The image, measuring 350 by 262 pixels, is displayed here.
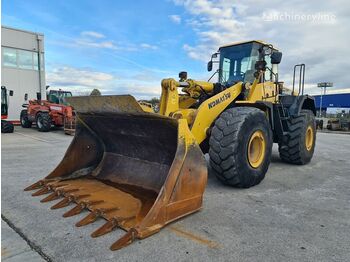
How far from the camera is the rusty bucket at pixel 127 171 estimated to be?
3229mm

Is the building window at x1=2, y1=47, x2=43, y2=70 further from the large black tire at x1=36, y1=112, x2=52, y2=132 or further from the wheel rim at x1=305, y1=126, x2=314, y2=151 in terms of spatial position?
the wheel rim at x1=305, y1=126, x2=314, y2=151

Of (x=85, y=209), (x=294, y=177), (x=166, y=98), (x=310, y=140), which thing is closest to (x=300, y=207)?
(x=294, y=177)

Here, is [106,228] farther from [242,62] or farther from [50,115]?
[50,115]

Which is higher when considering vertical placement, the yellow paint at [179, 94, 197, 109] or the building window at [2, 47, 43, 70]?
the building window at [2, 47, 43, 70]

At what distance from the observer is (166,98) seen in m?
4.64

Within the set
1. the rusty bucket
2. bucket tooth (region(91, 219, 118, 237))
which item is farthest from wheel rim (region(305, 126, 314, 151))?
bucket tooth (region(91, 219, 118, 237))

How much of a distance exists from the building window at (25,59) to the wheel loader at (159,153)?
61.2 ft

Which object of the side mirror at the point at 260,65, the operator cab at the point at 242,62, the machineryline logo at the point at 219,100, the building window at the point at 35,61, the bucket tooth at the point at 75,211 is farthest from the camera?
the building window at the point at 35,61

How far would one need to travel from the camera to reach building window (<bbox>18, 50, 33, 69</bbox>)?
20703mm

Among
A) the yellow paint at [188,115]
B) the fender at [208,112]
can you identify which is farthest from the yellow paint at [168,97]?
the fender at [208,112]

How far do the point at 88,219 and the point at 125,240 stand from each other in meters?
0.69

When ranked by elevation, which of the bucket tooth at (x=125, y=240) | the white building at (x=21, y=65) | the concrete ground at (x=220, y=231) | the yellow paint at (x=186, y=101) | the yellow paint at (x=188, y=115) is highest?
the white building at (x=21, y=65)

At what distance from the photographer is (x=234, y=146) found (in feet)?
14.1

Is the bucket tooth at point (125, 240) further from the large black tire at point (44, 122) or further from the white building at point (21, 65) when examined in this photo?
the white building at point (21, 65)
